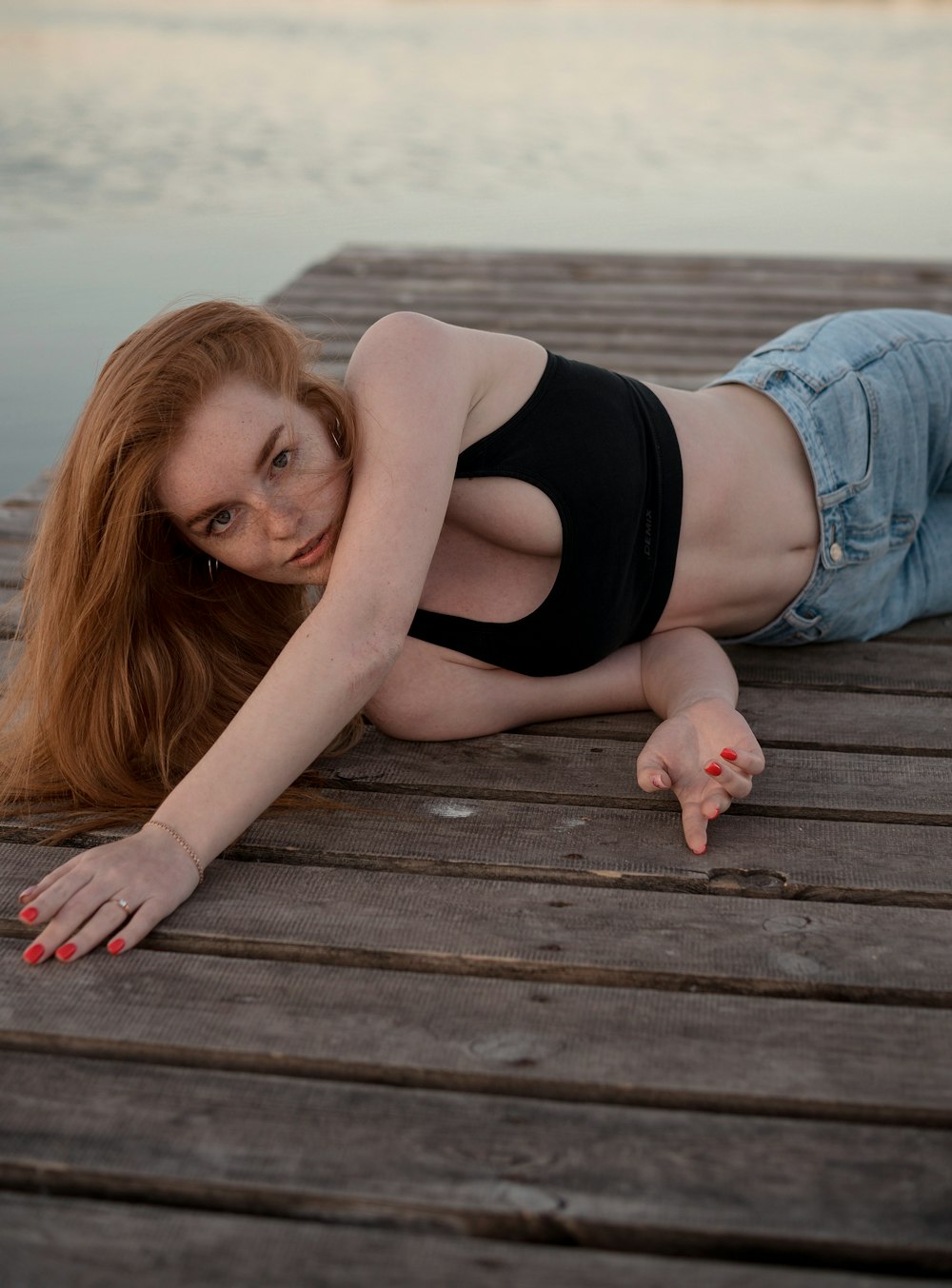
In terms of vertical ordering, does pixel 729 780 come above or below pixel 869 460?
below

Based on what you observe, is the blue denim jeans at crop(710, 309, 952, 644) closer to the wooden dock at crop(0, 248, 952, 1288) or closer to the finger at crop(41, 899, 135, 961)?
the wooden dock at crop(0, 248, 952, 1288)

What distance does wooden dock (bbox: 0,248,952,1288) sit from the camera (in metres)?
1.17

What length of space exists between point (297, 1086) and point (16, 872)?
583 mm

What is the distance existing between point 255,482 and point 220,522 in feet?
0.26

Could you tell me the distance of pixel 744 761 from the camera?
1.79 meters

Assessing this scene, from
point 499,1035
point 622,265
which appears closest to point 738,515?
point 499,1035

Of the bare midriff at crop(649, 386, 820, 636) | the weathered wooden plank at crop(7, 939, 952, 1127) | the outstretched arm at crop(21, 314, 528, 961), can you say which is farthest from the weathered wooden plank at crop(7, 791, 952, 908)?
the bare midriff at crop(649, 386, 820, 636)

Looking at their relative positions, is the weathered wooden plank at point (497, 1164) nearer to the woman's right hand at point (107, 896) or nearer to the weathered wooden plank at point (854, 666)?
the woman's right hand at point (107, 896)

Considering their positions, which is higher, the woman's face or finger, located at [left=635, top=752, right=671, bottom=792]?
the woman's face

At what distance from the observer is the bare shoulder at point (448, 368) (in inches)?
73.8

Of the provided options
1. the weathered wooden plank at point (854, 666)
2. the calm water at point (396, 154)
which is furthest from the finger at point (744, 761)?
the calm water at point (396, 154)

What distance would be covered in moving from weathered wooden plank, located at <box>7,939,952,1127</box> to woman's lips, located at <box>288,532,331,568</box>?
1.81 ft

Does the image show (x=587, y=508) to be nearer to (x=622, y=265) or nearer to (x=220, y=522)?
(x=220, y=522)

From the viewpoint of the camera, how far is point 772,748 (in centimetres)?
206
